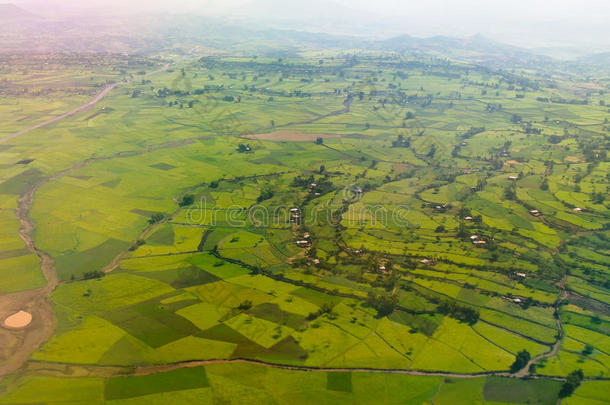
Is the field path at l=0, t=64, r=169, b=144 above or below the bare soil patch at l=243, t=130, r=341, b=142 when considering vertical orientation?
above

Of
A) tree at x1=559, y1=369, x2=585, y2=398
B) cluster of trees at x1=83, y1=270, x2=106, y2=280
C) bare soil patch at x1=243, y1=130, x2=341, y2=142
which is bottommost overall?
tree at x1=559, y1=369, x2=585, y2=398

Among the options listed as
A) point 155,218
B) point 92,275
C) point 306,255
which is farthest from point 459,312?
point 155,218

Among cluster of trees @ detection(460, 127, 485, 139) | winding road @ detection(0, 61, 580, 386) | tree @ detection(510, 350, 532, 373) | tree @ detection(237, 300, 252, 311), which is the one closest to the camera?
winding road @ detection(0, 61, 580, 386)

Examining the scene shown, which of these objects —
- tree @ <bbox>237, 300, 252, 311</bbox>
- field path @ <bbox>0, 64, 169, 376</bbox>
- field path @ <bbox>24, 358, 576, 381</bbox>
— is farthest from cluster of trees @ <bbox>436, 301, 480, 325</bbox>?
field path @ <bbox>0, 64, 169, 376</bbox>

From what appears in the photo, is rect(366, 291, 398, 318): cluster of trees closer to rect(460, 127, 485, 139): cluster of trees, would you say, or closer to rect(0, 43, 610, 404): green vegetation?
rect(0, 43, 610, 404): green vegetation

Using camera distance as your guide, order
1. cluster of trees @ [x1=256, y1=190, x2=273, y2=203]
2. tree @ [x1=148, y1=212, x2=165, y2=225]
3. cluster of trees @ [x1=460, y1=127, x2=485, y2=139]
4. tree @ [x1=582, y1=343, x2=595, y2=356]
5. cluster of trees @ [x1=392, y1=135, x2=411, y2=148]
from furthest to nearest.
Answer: cluster of trees @ [x1=460, y1=127, x2=485, y2=139]
cluster of trees @ [x1=392, y1=135, x2=411, y2=148]
cluster of trees @ [x1=256, y1=190, x2=273, y2=203]
tree @ [x1=148, y1=212, x2=165, y2=225]
tree @ [x1=582, y1=343, x2=595, y2=356]

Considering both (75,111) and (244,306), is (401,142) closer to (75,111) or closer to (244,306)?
(244,306)

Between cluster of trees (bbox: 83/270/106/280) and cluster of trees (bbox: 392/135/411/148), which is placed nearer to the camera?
cluster of trees (bbox: 83/270/106/280)

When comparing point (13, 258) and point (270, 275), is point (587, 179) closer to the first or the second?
point (270, 275)
